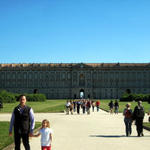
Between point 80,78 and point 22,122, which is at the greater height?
point 80,78

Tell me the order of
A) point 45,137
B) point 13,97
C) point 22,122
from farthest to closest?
point 13,97, point 22,122, point 45,137

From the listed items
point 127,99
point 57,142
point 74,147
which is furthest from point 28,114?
point 127,99

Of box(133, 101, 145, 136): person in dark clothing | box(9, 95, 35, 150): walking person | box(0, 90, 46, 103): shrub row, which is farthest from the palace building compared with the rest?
box(9, 95, 35, 150): walking person

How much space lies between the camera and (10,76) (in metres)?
115

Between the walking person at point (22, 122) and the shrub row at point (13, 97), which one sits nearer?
the walking person at point (22, 122)

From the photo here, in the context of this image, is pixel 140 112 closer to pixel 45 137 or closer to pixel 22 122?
pixel 45 137

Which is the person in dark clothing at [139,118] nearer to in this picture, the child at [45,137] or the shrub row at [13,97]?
the child at [45,137]

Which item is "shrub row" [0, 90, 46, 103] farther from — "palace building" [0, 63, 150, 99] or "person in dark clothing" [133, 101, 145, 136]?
"person in dark clothing" [133, 101, 145, 136]

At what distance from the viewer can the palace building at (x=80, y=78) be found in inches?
4427

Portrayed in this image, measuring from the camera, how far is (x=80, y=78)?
11388 centimetres

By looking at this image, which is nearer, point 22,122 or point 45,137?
point 45,137

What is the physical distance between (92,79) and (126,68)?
42.4 ft

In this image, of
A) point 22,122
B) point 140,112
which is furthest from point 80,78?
point 22,122

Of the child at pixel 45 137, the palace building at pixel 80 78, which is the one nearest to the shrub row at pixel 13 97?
the palace building at pixel 80 78
